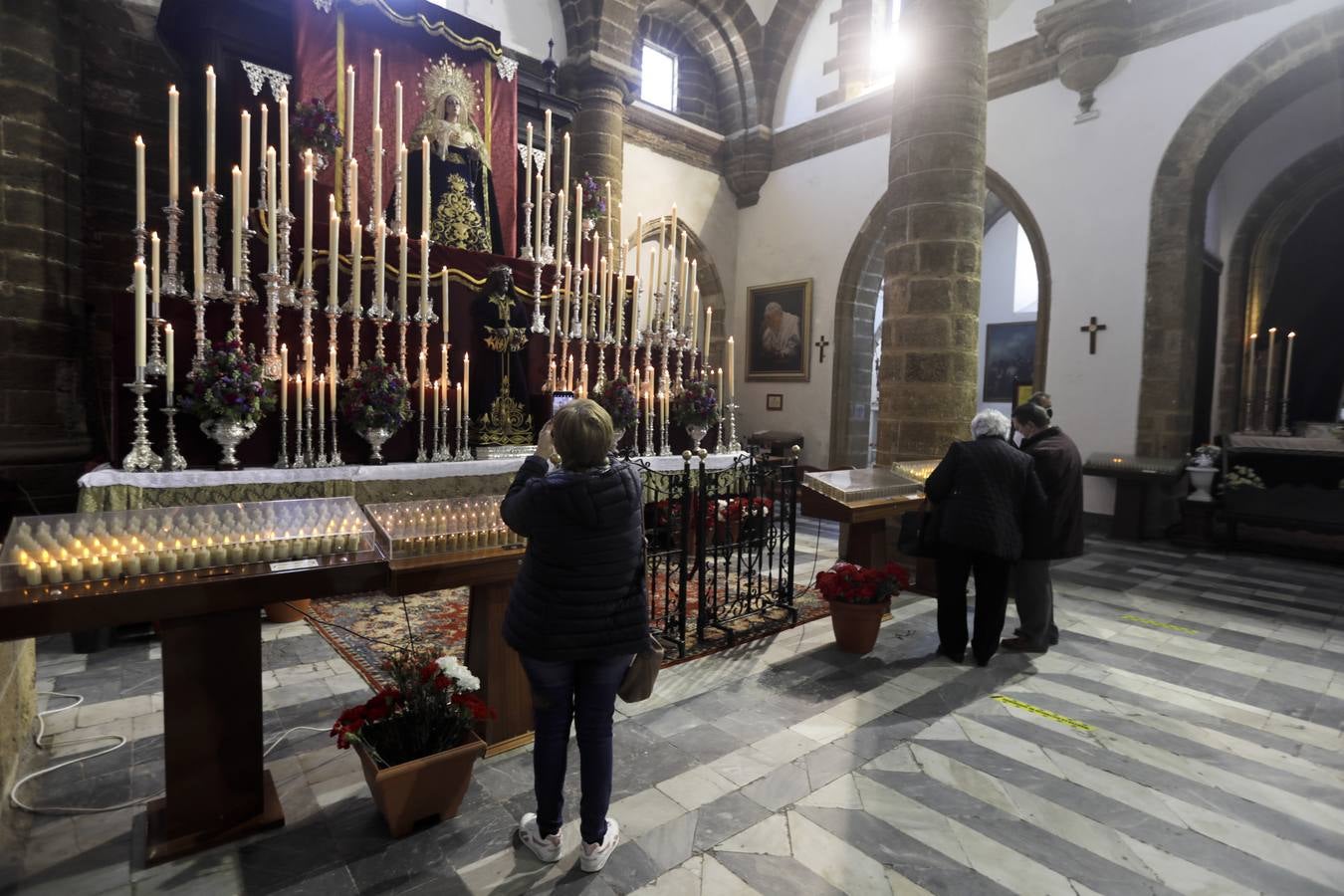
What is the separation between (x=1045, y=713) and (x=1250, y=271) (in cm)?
1067

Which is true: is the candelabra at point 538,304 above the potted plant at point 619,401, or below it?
above

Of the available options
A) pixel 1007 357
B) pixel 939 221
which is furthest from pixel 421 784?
pixel 1007 357

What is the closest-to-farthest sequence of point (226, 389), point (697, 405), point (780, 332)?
1. point (226, 389)
2. point (697, 405)
3. point (780, 332)

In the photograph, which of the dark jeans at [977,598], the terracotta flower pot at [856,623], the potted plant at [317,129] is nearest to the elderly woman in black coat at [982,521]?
the dark jeans at [977,598]

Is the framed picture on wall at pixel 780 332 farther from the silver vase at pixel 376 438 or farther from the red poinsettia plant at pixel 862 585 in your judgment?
the silver vase at pixel 376 438

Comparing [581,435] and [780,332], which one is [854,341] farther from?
[581,435]

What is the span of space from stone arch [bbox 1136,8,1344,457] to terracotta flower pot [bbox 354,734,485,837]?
950cm

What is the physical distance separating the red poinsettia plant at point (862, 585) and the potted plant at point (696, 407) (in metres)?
2.85

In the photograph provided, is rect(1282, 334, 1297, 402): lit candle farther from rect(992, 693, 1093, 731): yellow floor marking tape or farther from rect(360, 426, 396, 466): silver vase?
rect(360, 426, 396, 466): silver vase

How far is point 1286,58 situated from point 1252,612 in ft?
21.5

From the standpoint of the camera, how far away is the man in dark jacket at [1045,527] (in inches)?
183

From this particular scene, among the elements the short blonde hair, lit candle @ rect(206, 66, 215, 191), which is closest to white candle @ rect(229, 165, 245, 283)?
lit candle @ rect(206, 66, 215, 191)

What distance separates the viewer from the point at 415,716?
2744 mm

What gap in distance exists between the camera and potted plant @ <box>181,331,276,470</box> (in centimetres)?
462
